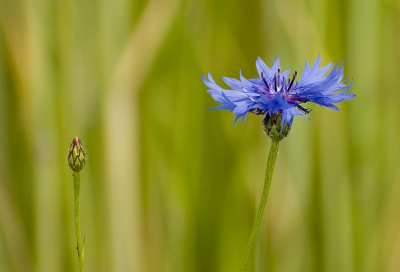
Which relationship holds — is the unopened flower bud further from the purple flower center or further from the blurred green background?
the blurred green background

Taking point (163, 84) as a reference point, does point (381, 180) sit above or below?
below

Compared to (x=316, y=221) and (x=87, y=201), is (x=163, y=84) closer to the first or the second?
(x=87, y=201)

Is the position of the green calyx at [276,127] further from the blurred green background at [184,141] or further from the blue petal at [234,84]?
the blurred green background at [184,141]

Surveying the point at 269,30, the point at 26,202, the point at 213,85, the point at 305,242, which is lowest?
the point at 305,242

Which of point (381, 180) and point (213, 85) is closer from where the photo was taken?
point (213, 85)

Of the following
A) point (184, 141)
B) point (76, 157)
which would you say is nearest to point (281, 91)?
point (76, 157)

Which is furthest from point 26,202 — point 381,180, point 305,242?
point 381,180

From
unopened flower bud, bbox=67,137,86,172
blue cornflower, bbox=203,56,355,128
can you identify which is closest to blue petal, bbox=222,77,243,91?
blue cornflower, bbox=203,56,355,128
